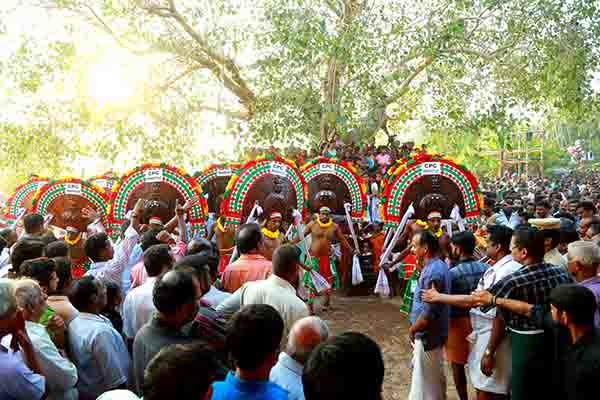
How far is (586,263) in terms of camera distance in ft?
10.6

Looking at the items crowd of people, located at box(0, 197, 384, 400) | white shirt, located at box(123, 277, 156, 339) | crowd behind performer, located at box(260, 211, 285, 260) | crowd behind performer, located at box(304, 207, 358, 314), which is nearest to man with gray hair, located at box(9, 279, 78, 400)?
crowd of people, located at box(0, 197, 384, 400)

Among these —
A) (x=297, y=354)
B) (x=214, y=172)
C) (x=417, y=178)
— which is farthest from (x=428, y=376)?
(x=214, y=172)

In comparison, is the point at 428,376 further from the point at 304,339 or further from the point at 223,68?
the point at 223,68

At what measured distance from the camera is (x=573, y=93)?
9359 millimetres

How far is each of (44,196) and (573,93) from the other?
8661 mm

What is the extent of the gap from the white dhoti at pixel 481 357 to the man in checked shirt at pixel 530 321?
0.84 ft

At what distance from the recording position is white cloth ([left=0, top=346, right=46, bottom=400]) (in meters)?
2.24

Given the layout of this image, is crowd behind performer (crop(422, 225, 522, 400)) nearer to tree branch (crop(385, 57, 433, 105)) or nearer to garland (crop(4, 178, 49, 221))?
garland (crop(4, 178, 49, 221))

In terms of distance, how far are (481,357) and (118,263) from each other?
3.18 m

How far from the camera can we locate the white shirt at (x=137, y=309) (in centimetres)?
332

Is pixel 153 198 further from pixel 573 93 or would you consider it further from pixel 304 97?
pixel 573 93

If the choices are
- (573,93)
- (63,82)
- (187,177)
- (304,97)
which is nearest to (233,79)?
(304,97)

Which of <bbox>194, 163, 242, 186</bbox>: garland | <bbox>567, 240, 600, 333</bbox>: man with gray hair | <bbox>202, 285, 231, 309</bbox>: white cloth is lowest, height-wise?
<bbox>202, 285, 231, 309</bbox>: white cloth

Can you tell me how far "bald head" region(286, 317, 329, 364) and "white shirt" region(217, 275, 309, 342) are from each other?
75 centimetres
